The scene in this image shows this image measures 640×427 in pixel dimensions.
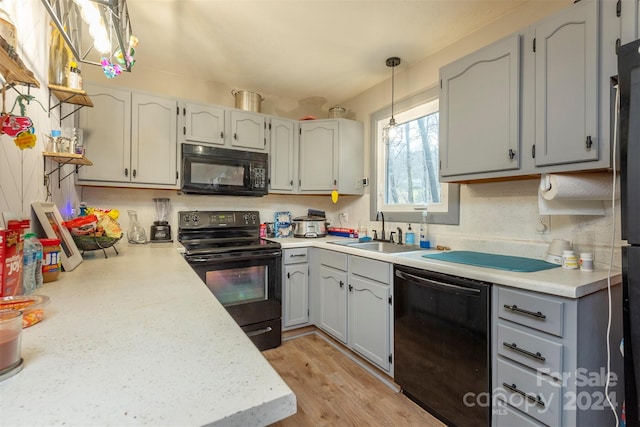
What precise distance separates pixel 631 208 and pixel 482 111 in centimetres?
102

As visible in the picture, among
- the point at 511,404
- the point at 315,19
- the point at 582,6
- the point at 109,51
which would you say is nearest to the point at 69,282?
the point at 109,51

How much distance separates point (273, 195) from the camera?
10.4 feet

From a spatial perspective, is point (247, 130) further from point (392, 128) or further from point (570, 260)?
point (570, 260)

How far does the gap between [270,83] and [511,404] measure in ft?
9.92

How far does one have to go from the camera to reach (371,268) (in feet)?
6.72

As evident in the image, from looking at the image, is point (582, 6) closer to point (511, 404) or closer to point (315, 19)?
point (315, 19)

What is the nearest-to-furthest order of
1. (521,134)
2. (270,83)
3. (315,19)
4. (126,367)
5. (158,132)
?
(126,367) → (521,134) → (315,19) → (158,132) → (270,83)

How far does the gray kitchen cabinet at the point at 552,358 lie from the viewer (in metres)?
1.11

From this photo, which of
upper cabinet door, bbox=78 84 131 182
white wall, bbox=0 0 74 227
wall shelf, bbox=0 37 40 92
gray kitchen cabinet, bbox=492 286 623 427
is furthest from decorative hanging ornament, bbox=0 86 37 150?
gray kitchen cabinet, bbox=492 286 623 427

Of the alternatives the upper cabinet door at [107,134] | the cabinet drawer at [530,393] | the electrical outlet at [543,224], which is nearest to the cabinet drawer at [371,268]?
the cabinet drawer at [530,393]

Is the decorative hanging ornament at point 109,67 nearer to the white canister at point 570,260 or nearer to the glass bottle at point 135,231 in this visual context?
the glass bottle at point 135,231

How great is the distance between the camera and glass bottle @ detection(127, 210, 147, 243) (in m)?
2.41

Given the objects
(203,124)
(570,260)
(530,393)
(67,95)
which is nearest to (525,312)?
(530,393)

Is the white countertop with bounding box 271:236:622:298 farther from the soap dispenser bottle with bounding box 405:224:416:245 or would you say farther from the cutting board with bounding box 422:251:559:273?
the soap dispenser bottle with bounding box 405:224:416:245
